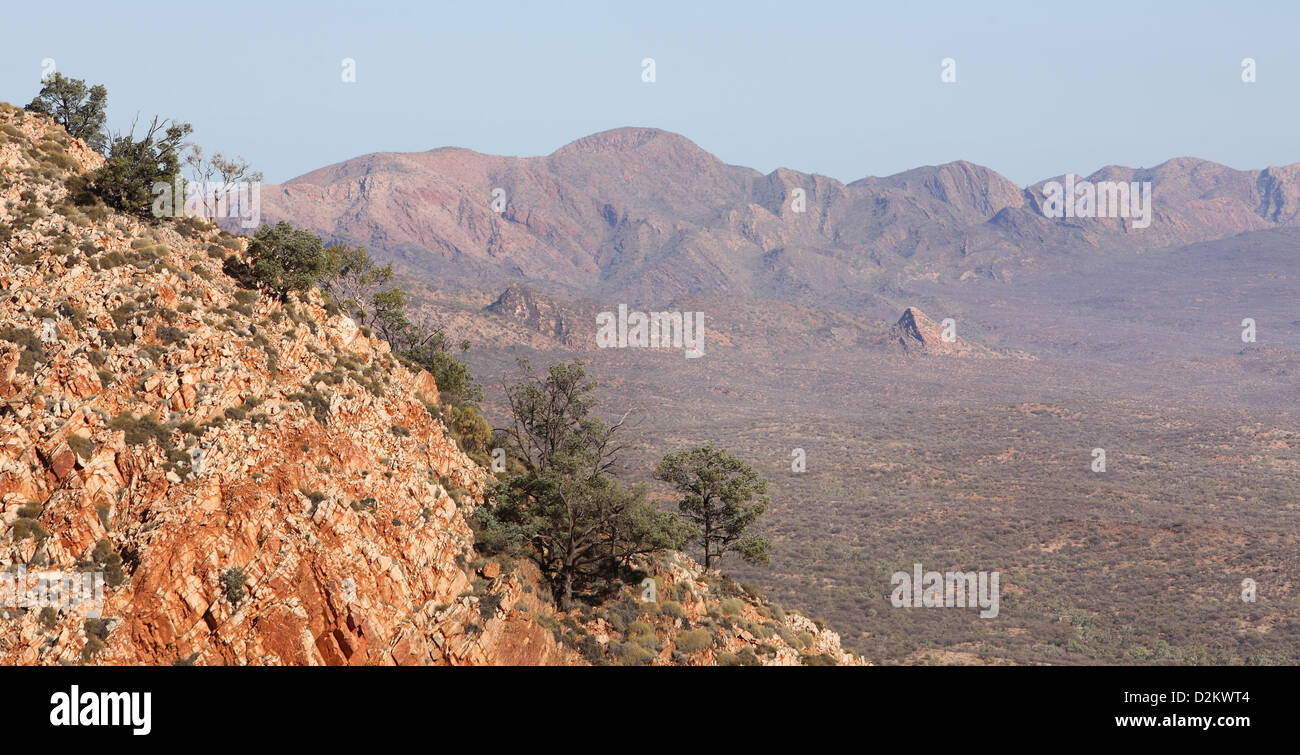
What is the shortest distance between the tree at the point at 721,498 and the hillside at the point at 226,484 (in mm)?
7117

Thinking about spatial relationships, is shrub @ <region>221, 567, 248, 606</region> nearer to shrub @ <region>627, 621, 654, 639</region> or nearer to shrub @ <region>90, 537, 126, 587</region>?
shrub @ <region>90, 537, 126, 587</region>

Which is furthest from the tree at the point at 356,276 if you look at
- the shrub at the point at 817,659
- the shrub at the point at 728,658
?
the shrub at the point at 817,659

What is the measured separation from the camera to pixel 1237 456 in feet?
357

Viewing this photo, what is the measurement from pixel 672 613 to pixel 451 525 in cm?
844

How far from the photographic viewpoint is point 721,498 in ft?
140

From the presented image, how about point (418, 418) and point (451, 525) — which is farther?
point (418, 418)

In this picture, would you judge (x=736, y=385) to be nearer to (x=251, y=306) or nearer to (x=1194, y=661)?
(x=1194, y=661)

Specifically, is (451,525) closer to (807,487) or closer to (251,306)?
(251,306)

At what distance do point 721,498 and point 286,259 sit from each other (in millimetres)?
21566
